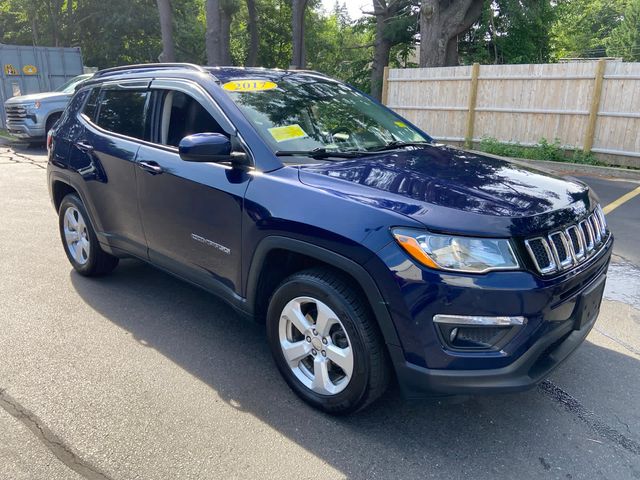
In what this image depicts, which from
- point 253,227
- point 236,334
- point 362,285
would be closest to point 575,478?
point 362,285

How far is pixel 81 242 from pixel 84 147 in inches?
34.4

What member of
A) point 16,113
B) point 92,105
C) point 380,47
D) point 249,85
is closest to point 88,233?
point 92,105

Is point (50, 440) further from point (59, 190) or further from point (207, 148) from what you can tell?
point (59, 190)

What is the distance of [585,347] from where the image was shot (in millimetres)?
3627

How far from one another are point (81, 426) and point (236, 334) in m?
1.28

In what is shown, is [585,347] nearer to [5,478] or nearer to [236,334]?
[236,334]

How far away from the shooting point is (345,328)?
8.52 ft

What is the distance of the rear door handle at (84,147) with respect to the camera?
4.33 metres

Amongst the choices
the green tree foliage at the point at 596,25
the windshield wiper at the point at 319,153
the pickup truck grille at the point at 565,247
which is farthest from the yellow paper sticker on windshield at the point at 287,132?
the green tree foliage at the point at 596,25

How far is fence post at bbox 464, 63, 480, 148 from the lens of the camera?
12235mm

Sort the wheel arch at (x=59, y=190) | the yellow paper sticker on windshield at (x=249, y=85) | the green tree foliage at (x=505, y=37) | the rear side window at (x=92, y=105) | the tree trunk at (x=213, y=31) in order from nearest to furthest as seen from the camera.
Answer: the yellow paper sticker on windshield at (x=249, y=85) → the rear side window at (x=92, y=105) → the wheel arch at (x=59, y=190) → the tree trunk at (x=213, y=31) → the green tree foliage at (x=505, y=37)

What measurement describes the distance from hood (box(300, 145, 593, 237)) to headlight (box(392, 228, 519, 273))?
0.09m

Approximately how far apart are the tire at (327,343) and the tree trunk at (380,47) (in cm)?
1940

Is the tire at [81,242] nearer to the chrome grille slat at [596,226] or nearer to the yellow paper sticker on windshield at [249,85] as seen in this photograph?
the yellow paper sticker on windshield at [249,85]
